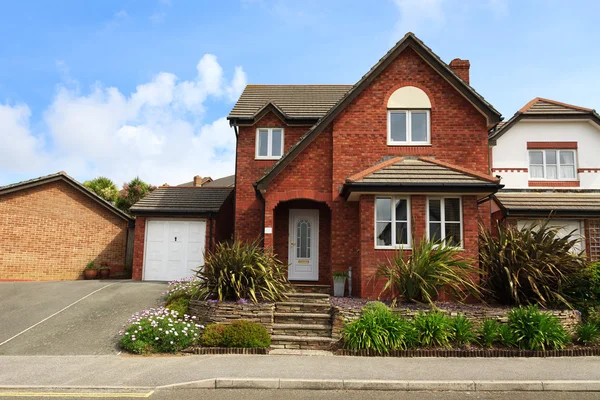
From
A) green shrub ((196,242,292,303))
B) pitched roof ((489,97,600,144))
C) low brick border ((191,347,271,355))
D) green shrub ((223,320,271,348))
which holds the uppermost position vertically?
pitched roof ((489,97,600,144))

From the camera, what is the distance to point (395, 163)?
12695mm

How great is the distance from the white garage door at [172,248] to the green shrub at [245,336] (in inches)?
295

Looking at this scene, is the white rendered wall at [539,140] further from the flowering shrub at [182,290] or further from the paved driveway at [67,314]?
the paved driveway at [67,314]

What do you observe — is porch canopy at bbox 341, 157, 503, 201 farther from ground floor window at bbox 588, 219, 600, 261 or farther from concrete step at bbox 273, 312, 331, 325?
ground floor window at bbox 588, 219, 600, 261

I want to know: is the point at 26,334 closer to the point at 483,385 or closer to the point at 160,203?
the point at 160,203

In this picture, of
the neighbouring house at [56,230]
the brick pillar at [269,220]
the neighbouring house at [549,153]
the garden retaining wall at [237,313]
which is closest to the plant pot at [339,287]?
the brick pillar at [269,220]

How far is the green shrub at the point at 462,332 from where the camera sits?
909cm

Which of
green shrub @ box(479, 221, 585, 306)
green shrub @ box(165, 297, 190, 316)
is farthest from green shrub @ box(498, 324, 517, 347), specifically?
green shrub @ box(165, 297, 190, 316)

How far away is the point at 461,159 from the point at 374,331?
6.73 m

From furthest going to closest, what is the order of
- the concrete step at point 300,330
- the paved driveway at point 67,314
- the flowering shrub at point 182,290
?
1. the flowering shrub at point 182,290
2. the concrete step at point 300,330
3. the paved driveway at point 67,314

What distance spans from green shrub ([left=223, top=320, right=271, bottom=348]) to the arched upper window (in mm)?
7170

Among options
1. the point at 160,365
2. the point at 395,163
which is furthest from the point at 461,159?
the point at 160,365

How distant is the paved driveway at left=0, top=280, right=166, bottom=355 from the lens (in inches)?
368

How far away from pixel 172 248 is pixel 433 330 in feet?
35.6
